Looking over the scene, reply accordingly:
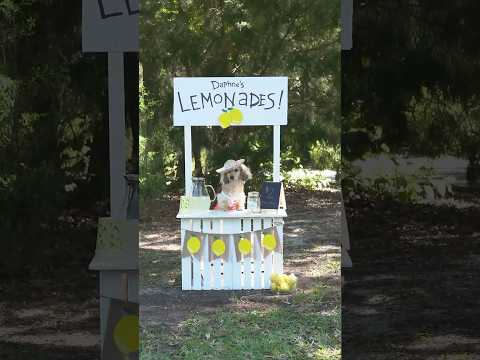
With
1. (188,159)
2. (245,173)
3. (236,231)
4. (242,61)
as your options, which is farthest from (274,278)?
(242,61)

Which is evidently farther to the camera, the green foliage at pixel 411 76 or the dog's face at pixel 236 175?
the green foliage at pixel 411 76

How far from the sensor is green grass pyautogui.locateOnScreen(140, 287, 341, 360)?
288 centimetres

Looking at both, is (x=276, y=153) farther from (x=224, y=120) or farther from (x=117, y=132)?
(x=117, y=132)

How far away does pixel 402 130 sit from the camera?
3.29 meters

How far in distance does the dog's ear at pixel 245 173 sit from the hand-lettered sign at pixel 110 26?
674mm

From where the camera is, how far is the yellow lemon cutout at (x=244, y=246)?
9.48 feet

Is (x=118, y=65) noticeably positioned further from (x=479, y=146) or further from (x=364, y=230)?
(x=479, y=146)

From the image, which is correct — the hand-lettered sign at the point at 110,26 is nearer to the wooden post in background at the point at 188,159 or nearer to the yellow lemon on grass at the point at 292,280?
the wooden post in background at the point at 188,159

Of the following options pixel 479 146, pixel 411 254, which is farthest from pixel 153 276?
pixel 479 146

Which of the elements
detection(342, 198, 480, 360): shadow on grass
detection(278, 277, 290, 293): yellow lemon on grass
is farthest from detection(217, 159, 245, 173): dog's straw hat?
detection(342, 198, 480, 360): shadow on grass

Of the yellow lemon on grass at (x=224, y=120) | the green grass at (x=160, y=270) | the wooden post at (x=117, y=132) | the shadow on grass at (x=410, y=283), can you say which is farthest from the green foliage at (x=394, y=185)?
the wooden post at (x=117, y=132)

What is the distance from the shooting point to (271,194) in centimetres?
285

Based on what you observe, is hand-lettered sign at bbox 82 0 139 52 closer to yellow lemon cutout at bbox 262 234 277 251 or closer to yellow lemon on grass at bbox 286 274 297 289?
yellow lemon cutout at bbox 262 234 277 251

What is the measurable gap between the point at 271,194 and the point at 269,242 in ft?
0.67
